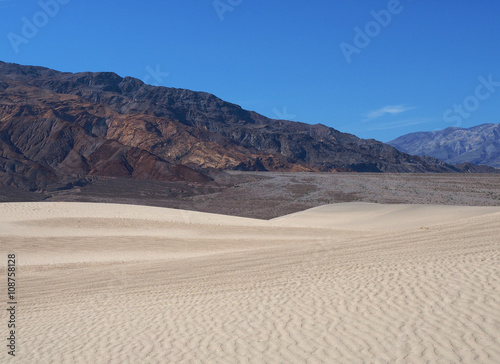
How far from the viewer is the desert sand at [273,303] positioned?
5672 millimetres

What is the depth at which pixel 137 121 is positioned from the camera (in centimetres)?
8606

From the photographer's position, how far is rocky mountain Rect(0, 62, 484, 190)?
A: 5650cm

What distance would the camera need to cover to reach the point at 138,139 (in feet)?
264

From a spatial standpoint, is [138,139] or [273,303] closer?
[273,303]

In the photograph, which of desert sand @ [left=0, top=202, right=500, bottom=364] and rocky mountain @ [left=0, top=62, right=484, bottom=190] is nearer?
desert sand @ [left=0, top=202, right=500, bottom=364]

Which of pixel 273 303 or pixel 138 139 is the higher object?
pixel 138 139

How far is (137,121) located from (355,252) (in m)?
79.1

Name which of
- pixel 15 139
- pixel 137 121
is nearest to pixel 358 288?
pixel 15 139

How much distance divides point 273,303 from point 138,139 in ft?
250

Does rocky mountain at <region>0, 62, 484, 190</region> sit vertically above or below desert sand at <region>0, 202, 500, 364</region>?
above

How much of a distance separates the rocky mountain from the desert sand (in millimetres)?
34110

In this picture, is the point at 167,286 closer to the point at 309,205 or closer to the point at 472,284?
the point at 472,284

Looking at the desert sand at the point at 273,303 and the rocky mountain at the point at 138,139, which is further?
the rocky mountain at the point at 138,139

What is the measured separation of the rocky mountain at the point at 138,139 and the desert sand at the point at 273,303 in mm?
34110
